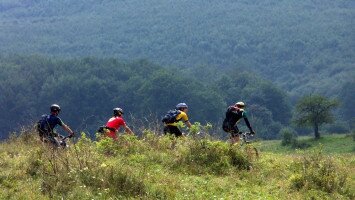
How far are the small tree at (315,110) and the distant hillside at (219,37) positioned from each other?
72.8 meters

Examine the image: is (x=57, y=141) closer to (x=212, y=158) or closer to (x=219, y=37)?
(x=212, y=158)

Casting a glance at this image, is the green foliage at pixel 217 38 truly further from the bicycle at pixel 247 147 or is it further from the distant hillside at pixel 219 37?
the bicycle at pixel 247 147

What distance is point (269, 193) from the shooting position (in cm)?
924

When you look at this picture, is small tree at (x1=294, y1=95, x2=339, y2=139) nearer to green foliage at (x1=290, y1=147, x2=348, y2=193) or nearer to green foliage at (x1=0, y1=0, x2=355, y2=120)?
green foliage at (x1=290, y1=147, x2=348, y2=193)

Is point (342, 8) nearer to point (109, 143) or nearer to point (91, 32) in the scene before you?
point (91, 32)

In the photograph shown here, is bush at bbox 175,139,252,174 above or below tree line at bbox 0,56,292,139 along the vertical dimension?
above

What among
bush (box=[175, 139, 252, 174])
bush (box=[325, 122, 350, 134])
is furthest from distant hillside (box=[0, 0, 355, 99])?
bush (box=[175, 139, 252, 174])

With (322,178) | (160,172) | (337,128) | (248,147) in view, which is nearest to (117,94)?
(337,128)

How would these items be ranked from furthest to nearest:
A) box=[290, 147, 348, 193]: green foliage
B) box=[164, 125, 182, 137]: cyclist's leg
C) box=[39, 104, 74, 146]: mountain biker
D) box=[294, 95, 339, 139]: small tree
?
box=[294, 95, 339, 139]: small tree < box=[164, 125, 182, 137]: cyclist's leg < box=[39, 104, 74, 146]: mountain biker < box=[290, 147, 348, 193]: green foliage

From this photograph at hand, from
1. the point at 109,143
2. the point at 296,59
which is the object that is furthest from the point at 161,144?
the point at 296,59

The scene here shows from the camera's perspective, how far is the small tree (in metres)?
54.0

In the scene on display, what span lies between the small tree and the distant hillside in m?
72.8

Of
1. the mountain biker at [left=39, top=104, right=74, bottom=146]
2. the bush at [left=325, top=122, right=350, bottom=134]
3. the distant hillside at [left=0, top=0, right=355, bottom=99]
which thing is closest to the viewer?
the mountain biker at [left=39, top=104, right=74, bottom=146]

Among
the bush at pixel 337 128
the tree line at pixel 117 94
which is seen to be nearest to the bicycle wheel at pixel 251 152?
the tree line at pixel 117 94
